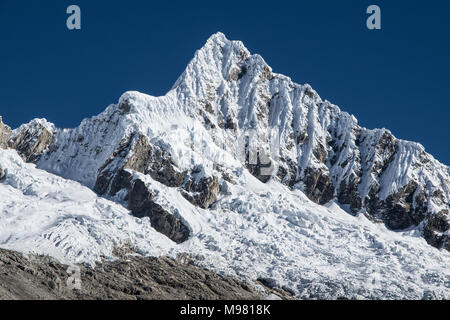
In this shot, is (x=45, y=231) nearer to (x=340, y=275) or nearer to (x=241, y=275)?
(x=241, y=275)

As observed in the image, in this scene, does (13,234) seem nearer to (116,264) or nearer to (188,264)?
(116,264)
